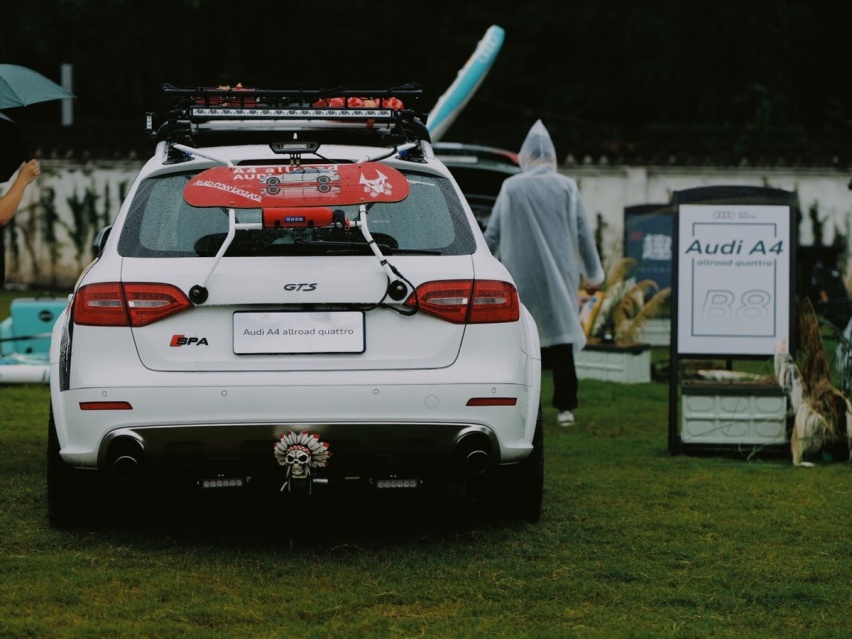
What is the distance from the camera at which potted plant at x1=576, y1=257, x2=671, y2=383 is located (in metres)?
12.8

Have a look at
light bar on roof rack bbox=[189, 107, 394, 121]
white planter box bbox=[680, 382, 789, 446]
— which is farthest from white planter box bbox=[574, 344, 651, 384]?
light bar on roof rack bbox=[189, 107, 394, 121]

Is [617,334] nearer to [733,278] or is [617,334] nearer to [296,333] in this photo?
[733,278]

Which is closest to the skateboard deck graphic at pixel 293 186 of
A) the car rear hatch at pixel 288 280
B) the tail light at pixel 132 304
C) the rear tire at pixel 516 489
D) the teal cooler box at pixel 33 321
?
the car rear hatch at pixel 288 280

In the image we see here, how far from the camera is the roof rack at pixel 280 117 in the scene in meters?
6.18

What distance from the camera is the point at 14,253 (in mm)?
28734

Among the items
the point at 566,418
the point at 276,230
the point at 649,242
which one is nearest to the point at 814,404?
the point at 566,418

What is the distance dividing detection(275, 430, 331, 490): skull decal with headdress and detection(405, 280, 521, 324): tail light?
59cm

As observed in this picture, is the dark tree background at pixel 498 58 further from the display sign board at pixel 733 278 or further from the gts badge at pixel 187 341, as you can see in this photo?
the gts badge at pixel 187 341

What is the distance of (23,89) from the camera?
6.91 meters

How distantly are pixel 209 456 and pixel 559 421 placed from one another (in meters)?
4.85

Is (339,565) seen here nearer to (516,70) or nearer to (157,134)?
(157,134)

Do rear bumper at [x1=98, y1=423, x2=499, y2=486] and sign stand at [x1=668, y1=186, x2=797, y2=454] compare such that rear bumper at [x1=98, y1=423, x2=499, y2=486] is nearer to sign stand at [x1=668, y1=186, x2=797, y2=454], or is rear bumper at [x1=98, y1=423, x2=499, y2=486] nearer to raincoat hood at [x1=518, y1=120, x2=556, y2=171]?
sign stand at [x1=668, y1=186, x2=797, y2=454]

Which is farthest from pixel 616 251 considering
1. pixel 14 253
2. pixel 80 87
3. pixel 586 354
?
pixel 80 87

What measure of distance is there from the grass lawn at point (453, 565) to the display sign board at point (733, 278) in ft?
3.13
